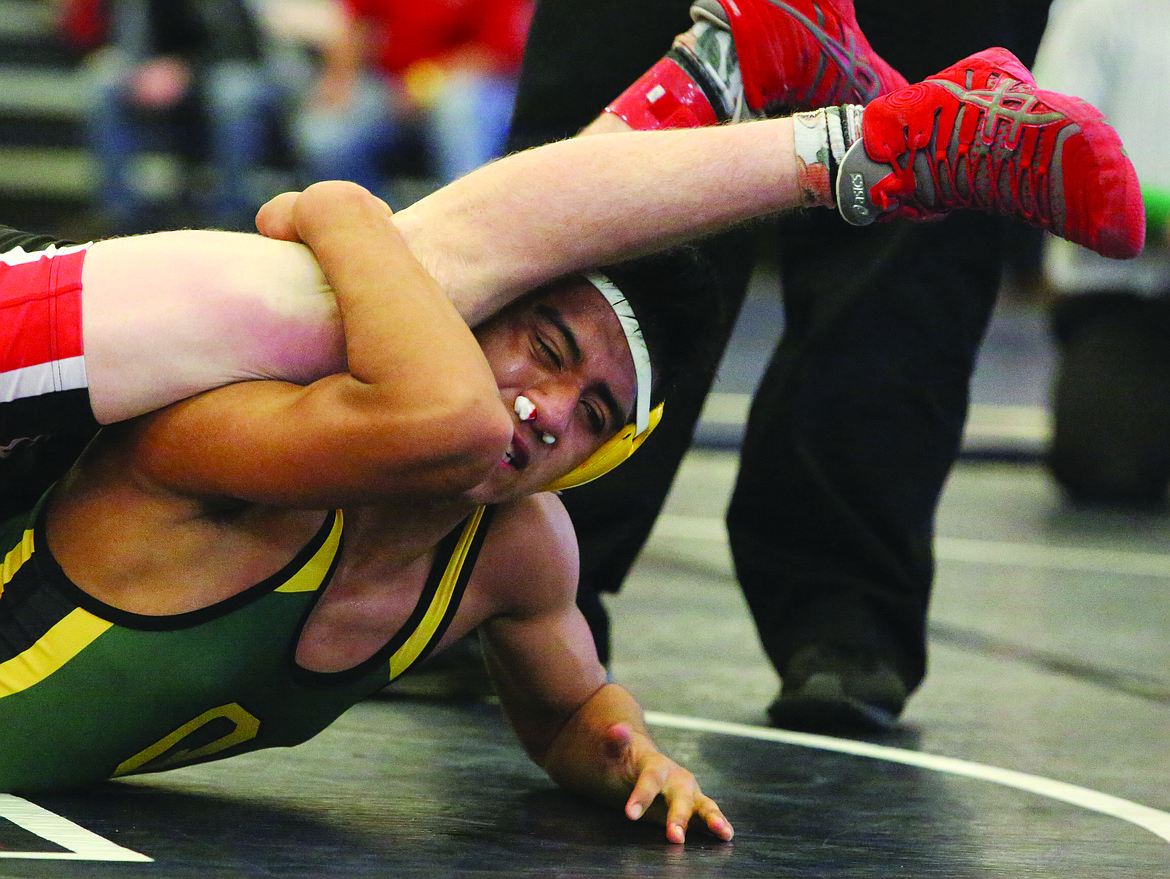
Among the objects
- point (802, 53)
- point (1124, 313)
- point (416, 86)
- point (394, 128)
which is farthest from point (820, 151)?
point (394, 128)

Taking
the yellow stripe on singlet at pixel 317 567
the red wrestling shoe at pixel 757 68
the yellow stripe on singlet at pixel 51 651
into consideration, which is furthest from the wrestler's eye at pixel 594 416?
the yellow stripe on singlet at pixel 51 651

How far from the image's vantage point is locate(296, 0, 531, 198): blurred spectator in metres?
6.26

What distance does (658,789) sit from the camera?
162 cm

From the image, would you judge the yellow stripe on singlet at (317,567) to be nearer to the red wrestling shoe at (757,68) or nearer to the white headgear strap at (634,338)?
the white headgear strap at (634,338)

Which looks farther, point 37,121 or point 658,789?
point 37,121

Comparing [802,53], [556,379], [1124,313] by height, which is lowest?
[1124,313]

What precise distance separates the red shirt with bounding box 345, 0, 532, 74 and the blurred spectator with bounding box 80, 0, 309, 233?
2.00 ft

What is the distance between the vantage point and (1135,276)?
4906mm

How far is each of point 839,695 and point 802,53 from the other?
0.84 m

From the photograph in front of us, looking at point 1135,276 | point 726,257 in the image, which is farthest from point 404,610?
point 1135,276

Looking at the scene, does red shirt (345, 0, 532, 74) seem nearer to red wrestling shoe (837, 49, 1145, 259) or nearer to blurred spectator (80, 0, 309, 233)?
blurred spectator (80, 0, 309, 233)

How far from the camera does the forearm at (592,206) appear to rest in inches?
61.9

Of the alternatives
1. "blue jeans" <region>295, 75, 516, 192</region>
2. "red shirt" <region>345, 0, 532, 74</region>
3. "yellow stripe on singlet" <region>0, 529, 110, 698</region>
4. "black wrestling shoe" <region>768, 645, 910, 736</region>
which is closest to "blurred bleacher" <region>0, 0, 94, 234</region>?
"blue jeans" <region>295, 75, 516, 192</region>

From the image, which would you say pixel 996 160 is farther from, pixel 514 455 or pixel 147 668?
pixel 147 668
